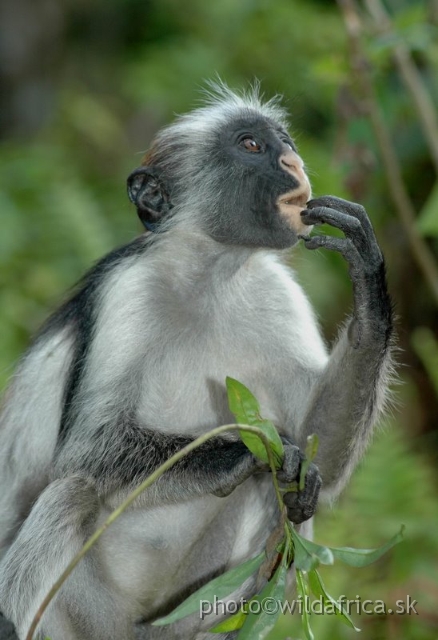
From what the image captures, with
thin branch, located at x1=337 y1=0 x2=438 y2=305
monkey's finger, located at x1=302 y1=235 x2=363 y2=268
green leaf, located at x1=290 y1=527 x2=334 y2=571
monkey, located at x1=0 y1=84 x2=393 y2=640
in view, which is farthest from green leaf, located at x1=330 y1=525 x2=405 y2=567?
thin branch, located at x1=337 y1=0 x2=438 y2=305

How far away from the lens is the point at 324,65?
26.2ft

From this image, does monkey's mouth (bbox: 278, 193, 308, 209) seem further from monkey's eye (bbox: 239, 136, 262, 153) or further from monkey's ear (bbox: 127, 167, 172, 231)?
monkey's ear (bbox: 127, 167, 172, 231)

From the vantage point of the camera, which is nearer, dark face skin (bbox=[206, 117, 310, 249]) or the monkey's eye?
dark face skin (bbox=[206, 117, 310, 249])

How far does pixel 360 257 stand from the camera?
16.3 ft

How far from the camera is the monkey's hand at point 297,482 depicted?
14.6ft

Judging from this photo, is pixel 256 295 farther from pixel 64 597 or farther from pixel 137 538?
pixel 64 597

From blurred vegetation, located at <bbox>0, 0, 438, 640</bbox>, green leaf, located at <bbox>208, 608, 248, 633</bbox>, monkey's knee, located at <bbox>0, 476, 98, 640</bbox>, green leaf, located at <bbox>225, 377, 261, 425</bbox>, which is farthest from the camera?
blurred vegetation, located at <bbox>0, 0, 438, 640</bbox>

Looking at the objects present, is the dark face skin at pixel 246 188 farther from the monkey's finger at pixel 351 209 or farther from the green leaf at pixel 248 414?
the green leaf at pixel 248 414

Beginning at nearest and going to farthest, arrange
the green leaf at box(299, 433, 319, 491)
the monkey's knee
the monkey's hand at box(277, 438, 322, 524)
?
1. the green leaf at box(299, 433, 319, 491)
2. the monkey's hand at box(277, 438, 322, 524)
3. the monkey's knee

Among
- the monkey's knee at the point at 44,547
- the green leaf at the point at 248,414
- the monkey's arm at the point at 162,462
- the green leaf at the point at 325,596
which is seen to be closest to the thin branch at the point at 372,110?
the monkey's arm at the point at 162,462

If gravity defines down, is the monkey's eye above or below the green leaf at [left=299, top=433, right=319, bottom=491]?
above

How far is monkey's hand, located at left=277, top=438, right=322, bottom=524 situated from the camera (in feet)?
14.6

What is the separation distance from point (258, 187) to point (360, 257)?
0.80 m

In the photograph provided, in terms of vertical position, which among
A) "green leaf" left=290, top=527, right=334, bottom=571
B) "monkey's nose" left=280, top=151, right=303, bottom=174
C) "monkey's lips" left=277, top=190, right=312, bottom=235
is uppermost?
"monkey's nose" left=280, top=151, right=303, bottom=174
